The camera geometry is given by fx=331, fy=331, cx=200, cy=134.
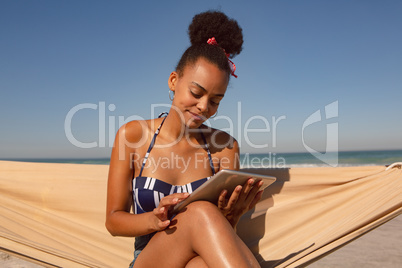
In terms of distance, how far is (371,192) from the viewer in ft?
6.12

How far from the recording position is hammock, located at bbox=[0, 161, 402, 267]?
5.56ft

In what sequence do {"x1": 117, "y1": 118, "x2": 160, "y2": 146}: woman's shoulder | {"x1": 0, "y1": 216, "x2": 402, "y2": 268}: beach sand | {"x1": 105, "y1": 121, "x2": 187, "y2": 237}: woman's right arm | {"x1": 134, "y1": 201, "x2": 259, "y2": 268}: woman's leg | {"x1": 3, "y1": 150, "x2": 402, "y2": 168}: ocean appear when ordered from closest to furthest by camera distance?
1. {"x1": 134, "y1": 201, "x2": 259, "y2": 268}: woman's leg
2. {"x1": 105, "y1": 121, "x2": 187, "y2": 237}: woman's right arm
3. {"x1": 117, "y1": 118, "x2": 160, "y2": 146}: woman's shoulder
4. {"x1": 0, "y1": 216, "x2": 402, "y2": 268}: beach sand
5. {"x1": 3, "y1": 150, "x2": 402, "y2": 168}: ocean

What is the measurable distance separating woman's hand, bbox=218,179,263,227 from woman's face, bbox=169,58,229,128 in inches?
18.2

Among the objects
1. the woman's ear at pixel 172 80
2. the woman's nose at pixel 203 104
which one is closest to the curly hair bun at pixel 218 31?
the woman's ear at pixel 172 80

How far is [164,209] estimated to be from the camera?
1173 mm

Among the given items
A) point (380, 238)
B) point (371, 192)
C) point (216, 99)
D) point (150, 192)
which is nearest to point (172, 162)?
point (150, 192)

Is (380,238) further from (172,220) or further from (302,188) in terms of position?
(172,220)

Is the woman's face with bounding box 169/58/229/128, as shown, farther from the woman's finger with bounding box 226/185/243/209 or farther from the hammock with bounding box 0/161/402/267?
the hammock with bounding box 0/161/402/267

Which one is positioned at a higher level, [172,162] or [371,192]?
[172,162]

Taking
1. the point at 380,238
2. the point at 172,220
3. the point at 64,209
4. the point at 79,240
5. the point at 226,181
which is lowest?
the point at 380,238

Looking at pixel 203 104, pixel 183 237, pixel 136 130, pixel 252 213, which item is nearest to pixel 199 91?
pixel 203 104

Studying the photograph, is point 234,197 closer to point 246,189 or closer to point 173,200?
point 246,189

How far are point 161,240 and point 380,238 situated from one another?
2761mm

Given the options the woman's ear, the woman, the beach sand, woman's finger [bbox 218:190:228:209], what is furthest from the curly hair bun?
the beach sand
